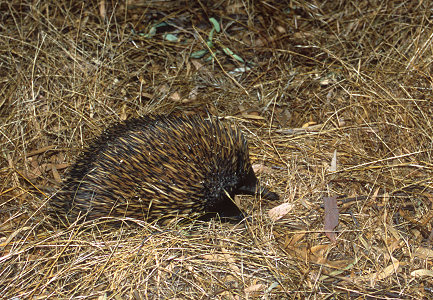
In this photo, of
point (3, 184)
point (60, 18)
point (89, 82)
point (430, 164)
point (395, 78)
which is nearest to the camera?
point (430, 164)

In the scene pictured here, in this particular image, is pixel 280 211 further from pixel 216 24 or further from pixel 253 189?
pixel 216 24

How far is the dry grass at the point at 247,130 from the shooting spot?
2.30 m

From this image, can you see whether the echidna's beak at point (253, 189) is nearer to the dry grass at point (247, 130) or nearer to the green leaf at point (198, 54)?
the dry grass at point (247, 130)

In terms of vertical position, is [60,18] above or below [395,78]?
above

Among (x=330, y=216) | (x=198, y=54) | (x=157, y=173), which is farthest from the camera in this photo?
(x=198, y=54)

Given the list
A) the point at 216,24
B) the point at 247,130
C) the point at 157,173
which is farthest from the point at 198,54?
the point at 157,173

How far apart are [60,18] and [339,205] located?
2.43m

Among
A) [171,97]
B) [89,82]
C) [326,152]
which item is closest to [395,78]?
[326,152]

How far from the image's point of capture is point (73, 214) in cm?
249

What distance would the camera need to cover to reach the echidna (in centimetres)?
248

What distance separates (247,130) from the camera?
3227 mm

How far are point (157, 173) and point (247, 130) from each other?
897 millimetres

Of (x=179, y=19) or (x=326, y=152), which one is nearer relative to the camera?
(x=326, y=152)

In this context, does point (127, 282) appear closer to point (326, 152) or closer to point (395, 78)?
point (326, 152)
